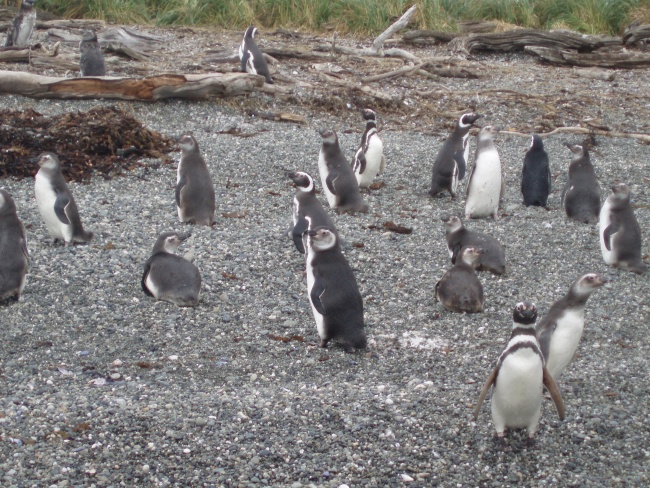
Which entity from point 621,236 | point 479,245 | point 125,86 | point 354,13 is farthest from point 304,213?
point 354,13

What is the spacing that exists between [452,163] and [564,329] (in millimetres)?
3800

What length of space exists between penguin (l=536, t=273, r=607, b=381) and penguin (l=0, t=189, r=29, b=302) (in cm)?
325

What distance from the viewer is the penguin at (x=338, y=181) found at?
7812 mm

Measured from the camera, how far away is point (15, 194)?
7.76m

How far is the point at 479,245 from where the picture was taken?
6434 millimetres

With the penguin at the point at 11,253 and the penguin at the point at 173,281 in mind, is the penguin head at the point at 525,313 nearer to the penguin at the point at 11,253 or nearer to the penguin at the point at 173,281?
the penguin at the point at 173,281

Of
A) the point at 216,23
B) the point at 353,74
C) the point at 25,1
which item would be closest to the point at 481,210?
the point at 353,74

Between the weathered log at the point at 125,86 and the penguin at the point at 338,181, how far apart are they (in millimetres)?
2821

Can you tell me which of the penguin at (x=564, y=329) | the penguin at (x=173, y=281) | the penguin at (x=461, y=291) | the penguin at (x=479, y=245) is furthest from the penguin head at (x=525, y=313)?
the penguin at (x=173, y=281)

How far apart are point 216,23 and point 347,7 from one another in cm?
272

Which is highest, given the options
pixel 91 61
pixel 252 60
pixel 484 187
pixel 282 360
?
pixel 252 60

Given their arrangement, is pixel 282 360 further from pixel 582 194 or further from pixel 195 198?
pixel 582 194

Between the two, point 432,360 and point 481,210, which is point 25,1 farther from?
point 432,360

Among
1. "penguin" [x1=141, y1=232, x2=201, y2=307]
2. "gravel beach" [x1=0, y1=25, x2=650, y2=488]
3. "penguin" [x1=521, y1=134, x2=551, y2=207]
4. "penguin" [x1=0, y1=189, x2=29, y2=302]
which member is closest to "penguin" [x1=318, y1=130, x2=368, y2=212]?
"gravel beach" [x1=0, y1=25, x2=650, y2=488]
